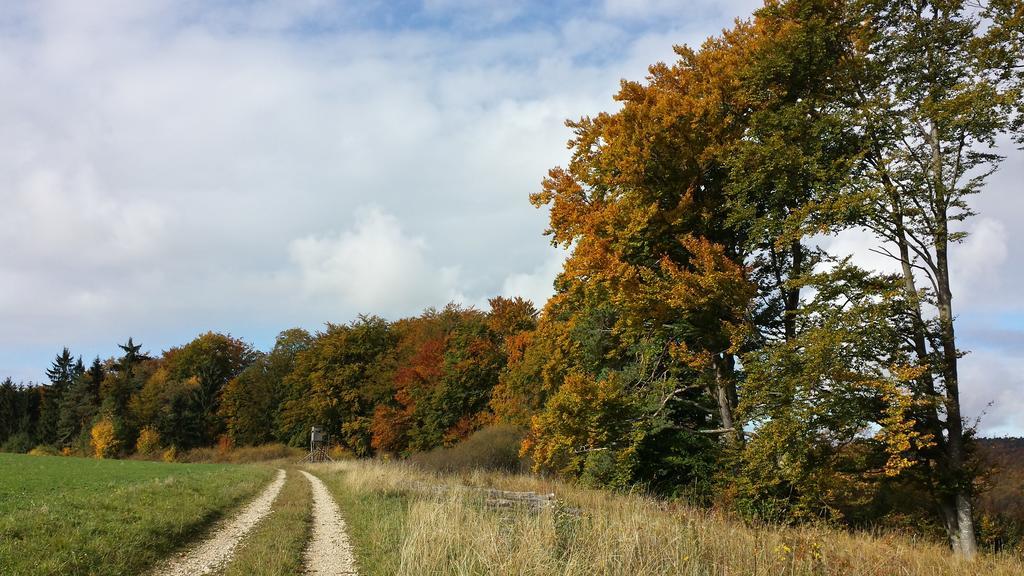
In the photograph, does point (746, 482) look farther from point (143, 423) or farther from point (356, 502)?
point (143, 423)

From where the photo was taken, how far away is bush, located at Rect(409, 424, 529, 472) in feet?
96.4

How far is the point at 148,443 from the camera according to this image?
69.6 meters

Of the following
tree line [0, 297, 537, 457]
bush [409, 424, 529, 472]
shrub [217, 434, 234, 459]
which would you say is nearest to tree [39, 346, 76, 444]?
tree line [0, 297, 537, 457]

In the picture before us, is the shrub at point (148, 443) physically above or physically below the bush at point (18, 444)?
above

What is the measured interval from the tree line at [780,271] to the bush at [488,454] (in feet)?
15.0

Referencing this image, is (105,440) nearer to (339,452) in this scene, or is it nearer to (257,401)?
(257,401)

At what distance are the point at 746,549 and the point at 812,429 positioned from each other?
8061mm

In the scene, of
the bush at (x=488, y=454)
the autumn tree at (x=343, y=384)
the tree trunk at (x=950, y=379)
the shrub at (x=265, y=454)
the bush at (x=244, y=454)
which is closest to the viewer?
the tree trunk at (x=950, y=379)

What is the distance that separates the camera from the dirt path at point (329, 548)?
8336 millimetres

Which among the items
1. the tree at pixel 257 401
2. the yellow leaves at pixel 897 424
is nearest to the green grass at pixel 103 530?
the yellow leaves at pixel 897 424

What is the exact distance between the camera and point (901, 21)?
614 inches

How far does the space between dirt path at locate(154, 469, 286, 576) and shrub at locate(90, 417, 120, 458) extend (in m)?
70.8

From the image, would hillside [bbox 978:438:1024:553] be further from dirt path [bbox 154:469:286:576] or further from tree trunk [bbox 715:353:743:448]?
dirt path [bbox 154:469:286:576]

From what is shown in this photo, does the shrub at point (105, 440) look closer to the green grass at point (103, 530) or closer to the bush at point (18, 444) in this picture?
the bush at point (18, 444)
